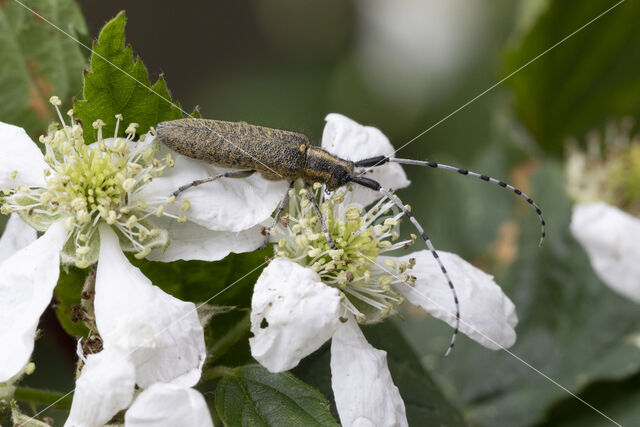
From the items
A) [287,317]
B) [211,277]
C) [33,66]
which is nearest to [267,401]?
[287,317]

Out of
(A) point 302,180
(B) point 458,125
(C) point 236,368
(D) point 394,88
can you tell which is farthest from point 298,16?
(C) point 236,368

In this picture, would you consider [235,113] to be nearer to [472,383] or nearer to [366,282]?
[472,383]

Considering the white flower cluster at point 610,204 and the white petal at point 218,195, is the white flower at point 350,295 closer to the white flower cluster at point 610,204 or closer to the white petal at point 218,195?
the white petal at point 218,195

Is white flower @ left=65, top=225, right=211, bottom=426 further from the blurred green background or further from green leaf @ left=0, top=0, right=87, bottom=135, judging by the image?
green leaf @ left=0, top=0, right=87, bottom=135

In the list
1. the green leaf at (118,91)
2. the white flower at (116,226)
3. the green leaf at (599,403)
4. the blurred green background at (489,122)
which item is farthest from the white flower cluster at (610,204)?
the green leaf at (118,91)

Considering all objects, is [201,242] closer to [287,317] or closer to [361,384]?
[287,317]

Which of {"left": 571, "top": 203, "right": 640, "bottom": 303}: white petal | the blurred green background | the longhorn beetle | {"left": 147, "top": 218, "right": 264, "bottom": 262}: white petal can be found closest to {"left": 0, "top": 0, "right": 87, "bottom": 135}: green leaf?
the blurred green background

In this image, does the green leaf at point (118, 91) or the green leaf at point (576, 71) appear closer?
the green leaf at point (118, 91)

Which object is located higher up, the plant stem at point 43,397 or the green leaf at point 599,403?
the plant stem at point 43,397
